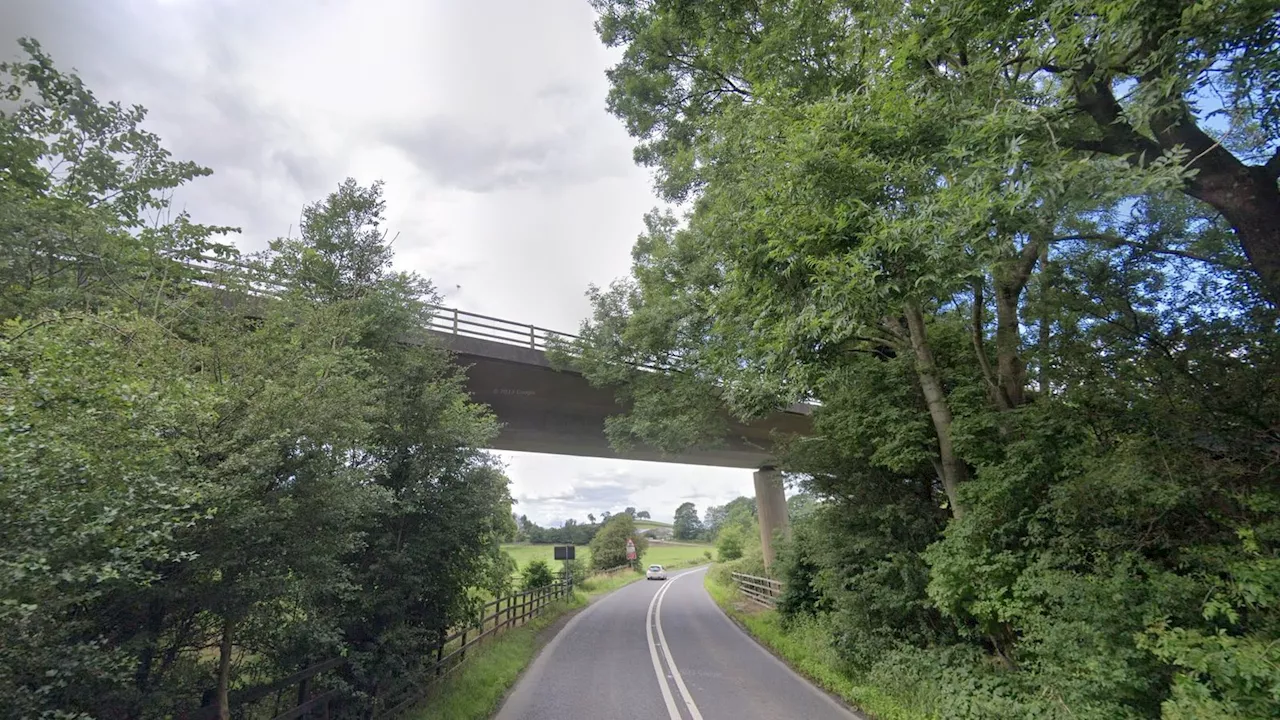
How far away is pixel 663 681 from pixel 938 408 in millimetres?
6462

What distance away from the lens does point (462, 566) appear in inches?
339

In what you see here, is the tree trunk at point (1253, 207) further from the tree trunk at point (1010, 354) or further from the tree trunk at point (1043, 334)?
the tree trunk at point (1010, 354)

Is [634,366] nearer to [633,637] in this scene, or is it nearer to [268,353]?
[633,637]

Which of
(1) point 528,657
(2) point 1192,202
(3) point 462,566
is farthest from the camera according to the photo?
(1) point 528,657

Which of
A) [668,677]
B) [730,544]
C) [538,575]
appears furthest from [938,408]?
[730,544]

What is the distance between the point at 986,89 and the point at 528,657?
1269 centimetres

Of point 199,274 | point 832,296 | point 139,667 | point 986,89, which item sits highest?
point 986,89

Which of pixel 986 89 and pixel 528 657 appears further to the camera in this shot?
pixel 528 657

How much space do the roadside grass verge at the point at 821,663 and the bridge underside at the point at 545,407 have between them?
4128 mm

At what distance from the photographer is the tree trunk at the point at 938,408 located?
7605 millimetres

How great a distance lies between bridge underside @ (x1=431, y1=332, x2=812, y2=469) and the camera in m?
14.5

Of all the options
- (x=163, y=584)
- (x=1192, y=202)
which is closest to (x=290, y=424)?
(x=163, y=584)

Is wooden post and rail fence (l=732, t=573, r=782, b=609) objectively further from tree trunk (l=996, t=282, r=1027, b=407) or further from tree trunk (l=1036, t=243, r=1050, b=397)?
tree trunk (l=1036, t=243, r=1050, b=397)

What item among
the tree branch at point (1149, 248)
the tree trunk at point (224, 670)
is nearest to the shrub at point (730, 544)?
the tree branch at point (1149, 248)
